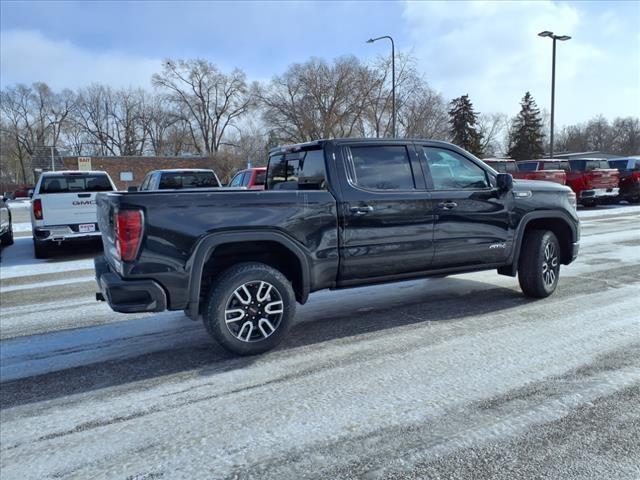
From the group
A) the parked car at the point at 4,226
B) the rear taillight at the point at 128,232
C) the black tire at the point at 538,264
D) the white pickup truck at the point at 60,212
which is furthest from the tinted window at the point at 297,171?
the parked car at the point at 4,226

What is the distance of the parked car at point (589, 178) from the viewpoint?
1888 cm

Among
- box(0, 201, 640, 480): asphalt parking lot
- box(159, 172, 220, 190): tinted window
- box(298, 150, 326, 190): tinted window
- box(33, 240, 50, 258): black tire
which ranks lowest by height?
box(0, 201, 640, 480): asphalt parking lot

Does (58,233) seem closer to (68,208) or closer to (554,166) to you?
(68,208)

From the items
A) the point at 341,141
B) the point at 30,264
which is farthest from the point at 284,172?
the point at 30,264

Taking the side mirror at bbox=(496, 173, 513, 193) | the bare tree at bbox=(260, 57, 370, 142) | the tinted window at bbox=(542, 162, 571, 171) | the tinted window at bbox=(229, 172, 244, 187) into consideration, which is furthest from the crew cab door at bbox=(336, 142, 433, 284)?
the bare tree at bbox=(260, 57, 370, 142)

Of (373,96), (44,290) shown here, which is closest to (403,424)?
(44,290)

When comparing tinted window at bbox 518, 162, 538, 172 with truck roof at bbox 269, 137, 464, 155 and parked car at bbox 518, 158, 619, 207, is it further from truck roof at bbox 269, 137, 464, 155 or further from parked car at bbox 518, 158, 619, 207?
truck roof at bbox 269, 137, 464, 155

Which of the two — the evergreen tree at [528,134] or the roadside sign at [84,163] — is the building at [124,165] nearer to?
the roadside sign at [84,163]

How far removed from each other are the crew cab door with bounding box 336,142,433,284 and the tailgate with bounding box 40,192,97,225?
7.28 metres

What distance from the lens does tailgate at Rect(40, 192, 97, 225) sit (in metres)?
10.1

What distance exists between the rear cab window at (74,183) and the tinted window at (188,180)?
226cm

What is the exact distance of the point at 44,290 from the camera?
723cm

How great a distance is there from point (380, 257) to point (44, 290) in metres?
5.37

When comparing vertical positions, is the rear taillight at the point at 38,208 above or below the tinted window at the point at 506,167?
below
